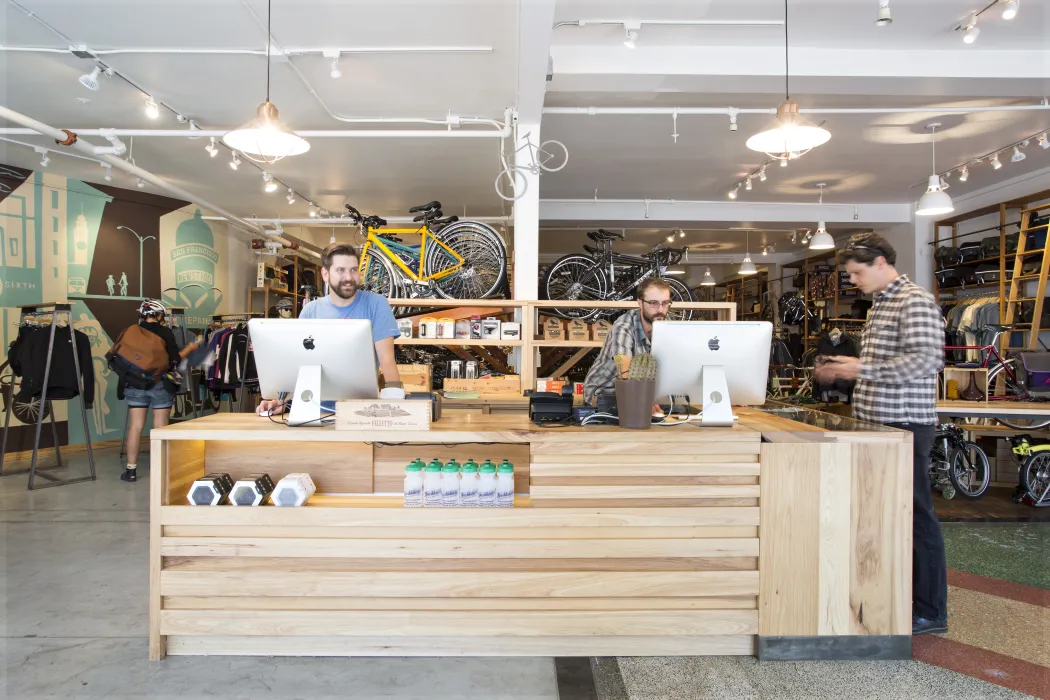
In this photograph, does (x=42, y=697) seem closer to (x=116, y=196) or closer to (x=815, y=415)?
(x=815, y=415)

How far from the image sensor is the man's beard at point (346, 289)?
2.92 meters

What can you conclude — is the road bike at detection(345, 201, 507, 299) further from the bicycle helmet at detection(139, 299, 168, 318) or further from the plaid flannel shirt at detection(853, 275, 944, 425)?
the plaid flannel shirt at detection(853, 275, 944, 425)

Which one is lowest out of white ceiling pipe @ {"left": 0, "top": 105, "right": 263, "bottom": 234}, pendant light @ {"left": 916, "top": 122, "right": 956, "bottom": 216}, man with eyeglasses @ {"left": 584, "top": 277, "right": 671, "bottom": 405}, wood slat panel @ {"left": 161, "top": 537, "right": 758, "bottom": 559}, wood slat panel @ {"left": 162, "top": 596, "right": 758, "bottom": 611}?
wood slat panel @ {"left": 162, "top": 596, "right": 758, "bottom": 611}

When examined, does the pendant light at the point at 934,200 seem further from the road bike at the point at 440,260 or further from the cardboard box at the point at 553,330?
the road bike at the point at 440,260

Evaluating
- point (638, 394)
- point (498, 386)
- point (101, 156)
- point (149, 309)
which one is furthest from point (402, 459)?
point (101, 156)

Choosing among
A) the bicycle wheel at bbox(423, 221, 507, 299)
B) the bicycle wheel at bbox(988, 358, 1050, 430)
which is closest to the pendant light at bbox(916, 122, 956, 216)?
the bicycle wheel at bbox(988, 358, 1050, 430)

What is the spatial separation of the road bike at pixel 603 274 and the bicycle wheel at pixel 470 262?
88cm

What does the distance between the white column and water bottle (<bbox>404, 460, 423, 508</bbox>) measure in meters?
2.76

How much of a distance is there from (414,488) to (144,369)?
468 centimetres

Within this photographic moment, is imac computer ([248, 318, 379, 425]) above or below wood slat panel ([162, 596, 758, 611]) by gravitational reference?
above

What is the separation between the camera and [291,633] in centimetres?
238

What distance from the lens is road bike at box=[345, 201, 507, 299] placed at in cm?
629

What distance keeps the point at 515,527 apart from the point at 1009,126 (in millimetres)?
6437

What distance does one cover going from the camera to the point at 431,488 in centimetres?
242
